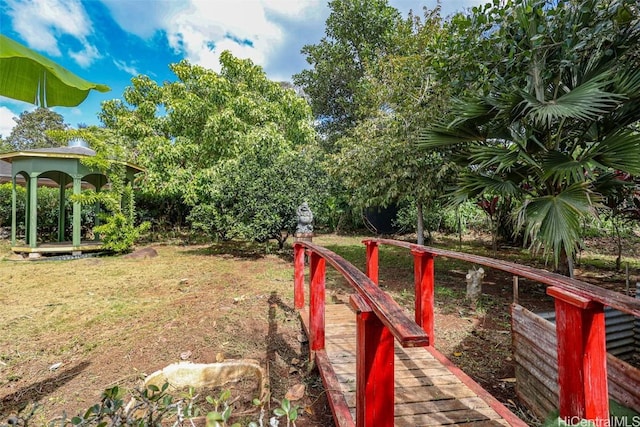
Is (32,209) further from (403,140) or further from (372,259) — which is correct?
(403,140)

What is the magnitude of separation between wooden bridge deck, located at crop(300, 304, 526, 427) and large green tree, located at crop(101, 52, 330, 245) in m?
5.30

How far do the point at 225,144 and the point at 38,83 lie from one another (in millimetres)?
8586

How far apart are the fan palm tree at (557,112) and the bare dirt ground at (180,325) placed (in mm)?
1310

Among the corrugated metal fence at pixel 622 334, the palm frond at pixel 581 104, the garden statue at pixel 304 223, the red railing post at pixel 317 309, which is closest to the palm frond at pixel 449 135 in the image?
the palm frond at pixel 581 104

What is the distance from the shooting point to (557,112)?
316 centimetres

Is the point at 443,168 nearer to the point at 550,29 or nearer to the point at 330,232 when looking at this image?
the point at 550,29

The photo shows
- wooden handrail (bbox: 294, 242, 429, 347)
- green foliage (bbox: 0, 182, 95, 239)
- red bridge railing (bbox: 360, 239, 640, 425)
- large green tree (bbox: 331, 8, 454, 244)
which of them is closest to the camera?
wooden handrail (bbox: 294, 242, 429, 347)

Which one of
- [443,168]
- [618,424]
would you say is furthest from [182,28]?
[618,424]

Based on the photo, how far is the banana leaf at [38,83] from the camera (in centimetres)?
183

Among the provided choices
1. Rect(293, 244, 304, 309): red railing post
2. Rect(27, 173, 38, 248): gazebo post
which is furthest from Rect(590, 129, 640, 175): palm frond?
Rect(27, 173, 38, 248): gazebo post

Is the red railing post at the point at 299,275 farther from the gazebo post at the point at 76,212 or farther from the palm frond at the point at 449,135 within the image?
the gazebo post at the point at 76,212

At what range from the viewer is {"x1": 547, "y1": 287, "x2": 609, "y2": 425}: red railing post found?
1194 millimetres

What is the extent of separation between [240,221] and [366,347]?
6.78 metres

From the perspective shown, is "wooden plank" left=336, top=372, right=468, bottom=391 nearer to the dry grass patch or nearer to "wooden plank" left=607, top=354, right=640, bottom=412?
the dry grass patch
